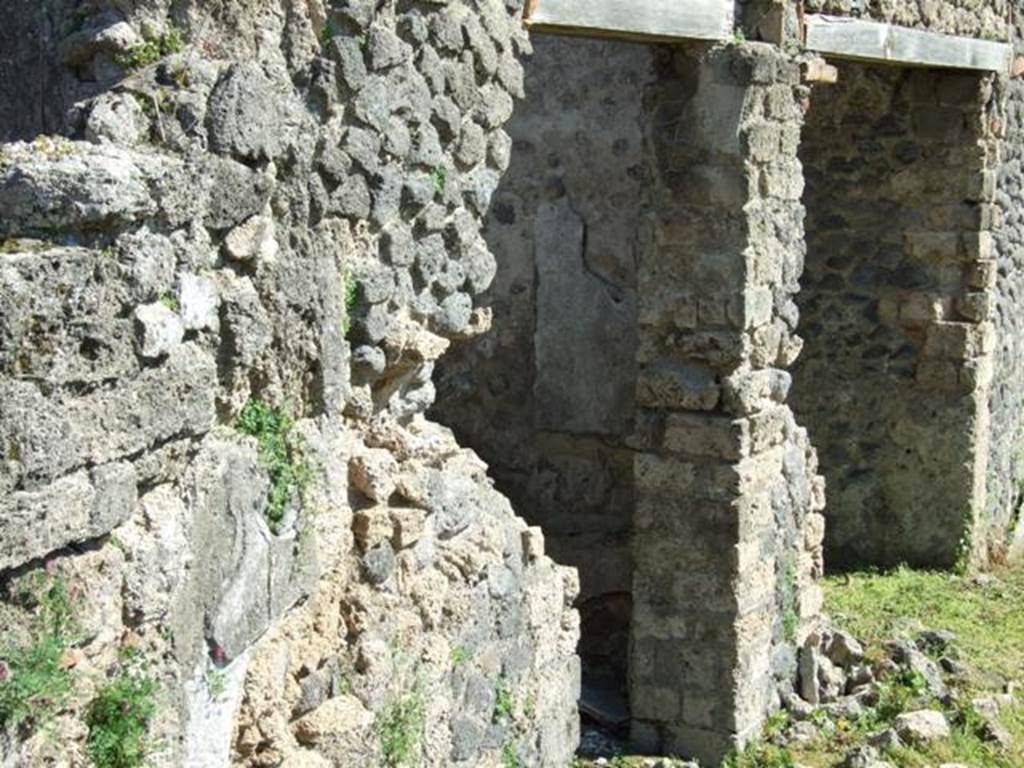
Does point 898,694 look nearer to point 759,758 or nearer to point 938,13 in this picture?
point 759,758

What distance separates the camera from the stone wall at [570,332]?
7441mm

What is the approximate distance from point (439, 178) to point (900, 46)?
3973 mm

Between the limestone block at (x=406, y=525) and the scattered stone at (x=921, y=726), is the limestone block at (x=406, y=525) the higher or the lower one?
the higher one

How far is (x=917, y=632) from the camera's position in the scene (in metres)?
7.99

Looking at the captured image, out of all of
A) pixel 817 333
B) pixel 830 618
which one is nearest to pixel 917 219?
pixel 817 333

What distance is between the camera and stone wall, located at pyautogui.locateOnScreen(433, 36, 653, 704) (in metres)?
7.44

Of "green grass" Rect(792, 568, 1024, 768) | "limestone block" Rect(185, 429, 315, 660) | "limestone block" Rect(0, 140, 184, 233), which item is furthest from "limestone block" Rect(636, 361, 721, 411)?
"limestone block" Rect(0, 140, 184, 233)

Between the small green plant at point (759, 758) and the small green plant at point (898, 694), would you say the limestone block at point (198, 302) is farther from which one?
the small green plant at point (898, 694)

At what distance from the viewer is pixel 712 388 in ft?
20.7

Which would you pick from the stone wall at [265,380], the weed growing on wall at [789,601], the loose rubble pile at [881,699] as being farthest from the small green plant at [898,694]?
the stone wall at [265,380]

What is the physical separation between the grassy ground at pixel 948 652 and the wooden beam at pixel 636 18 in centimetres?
297

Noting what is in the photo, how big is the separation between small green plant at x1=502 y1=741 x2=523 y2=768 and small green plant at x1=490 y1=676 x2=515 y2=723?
0.09 meters

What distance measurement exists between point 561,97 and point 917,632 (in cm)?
332

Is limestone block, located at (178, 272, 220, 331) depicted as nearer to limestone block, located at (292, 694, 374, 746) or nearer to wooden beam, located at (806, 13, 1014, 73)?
limestone block, located at (292, 694, 374, 746)
